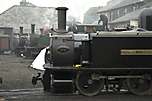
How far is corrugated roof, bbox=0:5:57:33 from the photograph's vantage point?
77562 millimetres

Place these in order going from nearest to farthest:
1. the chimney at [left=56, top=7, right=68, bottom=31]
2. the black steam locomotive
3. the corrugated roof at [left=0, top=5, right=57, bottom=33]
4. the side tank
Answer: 1. the black steam locomotive
2. the chimney at [left=56, top=7, right=68, bottom=31]
3. the side tank
4. the corrugated roof at [left=0, top=5, right=57, bottom=33]

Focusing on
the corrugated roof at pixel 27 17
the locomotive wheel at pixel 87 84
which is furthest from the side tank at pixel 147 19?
the corrugated roof at pixel 27 17

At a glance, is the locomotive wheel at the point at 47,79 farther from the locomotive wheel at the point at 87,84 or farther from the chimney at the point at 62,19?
the chimney at the point at 62,19

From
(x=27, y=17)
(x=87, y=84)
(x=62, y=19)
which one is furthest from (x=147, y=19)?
(x=27, y=17)

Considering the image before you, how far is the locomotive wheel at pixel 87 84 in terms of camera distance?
37.4 feet

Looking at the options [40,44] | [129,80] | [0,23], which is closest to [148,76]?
[129,80]

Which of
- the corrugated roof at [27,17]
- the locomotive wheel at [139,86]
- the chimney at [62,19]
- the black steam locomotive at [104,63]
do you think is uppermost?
the corrugated roof at [27,17]

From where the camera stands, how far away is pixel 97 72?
1138 cm

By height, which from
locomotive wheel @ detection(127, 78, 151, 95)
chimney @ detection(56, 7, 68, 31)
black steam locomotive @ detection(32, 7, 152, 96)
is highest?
chimney @ detection(56, 7, 68, 31)

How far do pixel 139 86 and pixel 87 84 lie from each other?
5.15ft

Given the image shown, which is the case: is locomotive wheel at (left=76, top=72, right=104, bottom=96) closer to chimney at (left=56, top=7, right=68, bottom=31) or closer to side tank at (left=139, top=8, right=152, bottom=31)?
chimney at (left=56, top=7, right=68, bottom=31)

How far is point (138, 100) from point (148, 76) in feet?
4.28

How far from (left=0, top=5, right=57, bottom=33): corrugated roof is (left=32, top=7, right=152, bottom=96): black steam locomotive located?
6575cm

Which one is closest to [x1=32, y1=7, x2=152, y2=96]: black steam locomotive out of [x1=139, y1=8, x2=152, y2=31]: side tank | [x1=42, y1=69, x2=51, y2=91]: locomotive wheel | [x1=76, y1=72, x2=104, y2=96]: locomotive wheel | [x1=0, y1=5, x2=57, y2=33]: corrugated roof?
[x1=76, y1=72, x2=104, y2=96]: locomotive wheel
